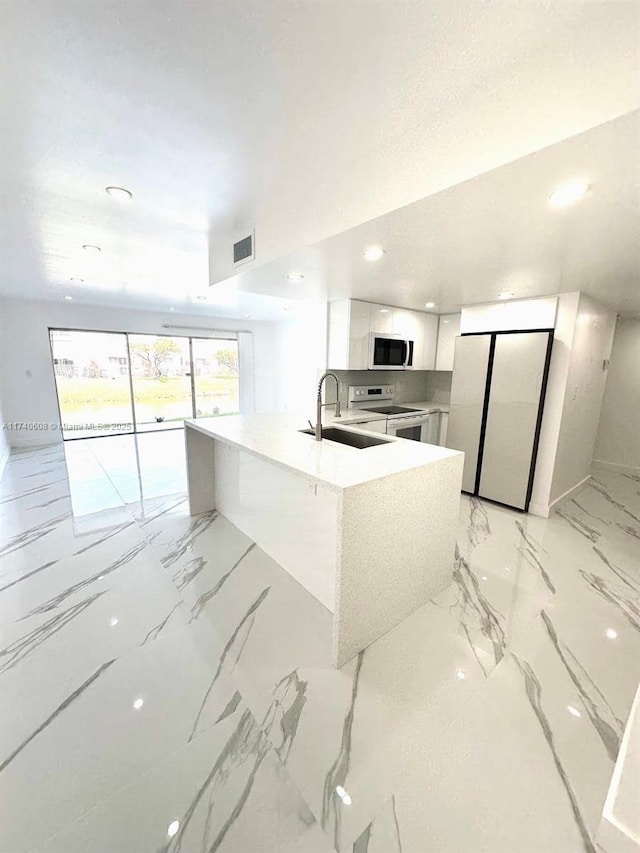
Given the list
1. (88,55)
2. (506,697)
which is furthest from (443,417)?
(88,55)

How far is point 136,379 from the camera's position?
21.5ft

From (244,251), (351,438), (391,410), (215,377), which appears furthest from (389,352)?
(215,377)

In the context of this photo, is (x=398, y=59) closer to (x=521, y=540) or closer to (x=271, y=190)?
(x=271, y=190)

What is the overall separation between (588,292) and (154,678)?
169 inches

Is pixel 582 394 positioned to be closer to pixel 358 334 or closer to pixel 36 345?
pixel 358 334

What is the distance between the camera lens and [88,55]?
107cm

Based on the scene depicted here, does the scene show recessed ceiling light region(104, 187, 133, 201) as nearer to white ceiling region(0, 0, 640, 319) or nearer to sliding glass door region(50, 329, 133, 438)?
white ceiling region(0, 0, 640, 319)

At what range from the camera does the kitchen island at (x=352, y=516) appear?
5.32 ft

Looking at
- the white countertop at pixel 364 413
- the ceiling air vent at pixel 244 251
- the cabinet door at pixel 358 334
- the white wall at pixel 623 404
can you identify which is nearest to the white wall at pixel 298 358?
the white countertop at pixel 364 413

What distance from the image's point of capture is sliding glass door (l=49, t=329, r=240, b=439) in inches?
237

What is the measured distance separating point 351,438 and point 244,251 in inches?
62.9

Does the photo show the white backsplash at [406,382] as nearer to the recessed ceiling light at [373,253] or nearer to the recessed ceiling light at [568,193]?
the recessed ceiling light at [373,253]

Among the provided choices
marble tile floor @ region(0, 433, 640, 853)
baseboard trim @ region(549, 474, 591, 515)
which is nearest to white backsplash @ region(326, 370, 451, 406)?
baseboard trim @ region(549, 474, 591, 515)

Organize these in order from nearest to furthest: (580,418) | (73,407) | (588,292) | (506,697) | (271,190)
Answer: (506,697)
(271,190)
(588,292)
(580,418)
(73,407)
